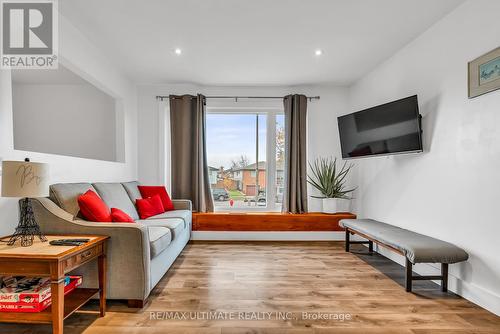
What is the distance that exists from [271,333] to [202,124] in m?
3.47

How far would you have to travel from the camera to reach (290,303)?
237 centimetres

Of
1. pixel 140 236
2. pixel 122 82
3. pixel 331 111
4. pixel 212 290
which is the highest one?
pixel 122 82

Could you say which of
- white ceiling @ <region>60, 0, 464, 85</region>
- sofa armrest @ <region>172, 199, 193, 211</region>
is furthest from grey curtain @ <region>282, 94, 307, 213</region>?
sofa armrest @ <region>172, 199, 193, 211</region>

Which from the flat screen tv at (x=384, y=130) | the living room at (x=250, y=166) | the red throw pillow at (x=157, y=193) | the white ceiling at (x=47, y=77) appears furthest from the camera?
the red throw pillow at (x=157, y=193)

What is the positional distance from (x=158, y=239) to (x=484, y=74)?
123 inches

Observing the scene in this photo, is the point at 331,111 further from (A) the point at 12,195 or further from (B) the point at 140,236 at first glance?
(A) the point at 12,195

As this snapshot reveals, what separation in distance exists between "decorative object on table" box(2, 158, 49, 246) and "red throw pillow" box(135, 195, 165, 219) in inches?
64.4

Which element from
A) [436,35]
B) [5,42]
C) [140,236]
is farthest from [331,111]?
[5,42]

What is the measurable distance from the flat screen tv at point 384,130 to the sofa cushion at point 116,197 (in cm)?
309

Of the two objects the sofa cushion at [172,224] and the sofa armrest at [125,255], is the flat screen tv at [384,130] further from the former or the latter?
the sofa armrest at [125,255]

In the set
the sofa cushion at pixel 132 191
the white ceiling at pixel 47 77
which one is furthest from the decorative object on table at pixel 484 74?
the white ceiling at pixel 47 77

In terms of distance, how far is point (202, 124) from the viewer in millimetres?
4699

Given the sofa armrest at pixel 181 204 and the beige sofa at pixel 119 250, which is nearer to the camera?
the beige sofa at pixel 119 250

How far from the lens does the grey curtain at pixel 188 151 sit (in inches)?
183
